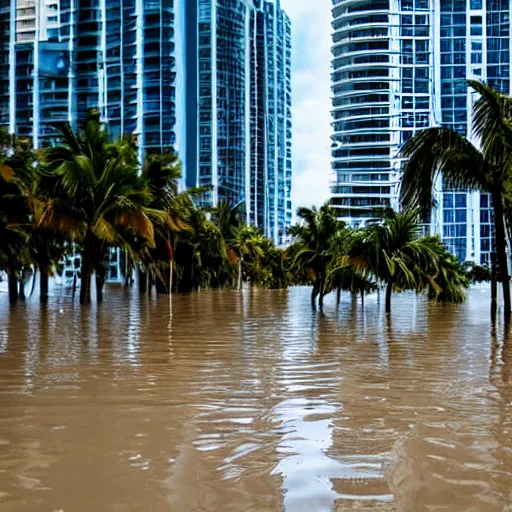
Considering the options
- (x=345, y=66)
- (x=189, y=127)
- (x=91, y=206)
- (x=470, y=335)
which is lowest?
(x=470, y=335)

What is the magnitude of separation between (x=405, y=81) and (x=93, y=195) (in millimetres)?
85899

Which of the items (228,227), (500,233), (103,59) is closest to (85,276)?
(500,233)

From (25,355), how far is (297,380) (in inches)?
152

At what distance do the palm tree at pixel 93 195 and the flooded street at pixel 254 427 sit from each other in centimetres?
1064

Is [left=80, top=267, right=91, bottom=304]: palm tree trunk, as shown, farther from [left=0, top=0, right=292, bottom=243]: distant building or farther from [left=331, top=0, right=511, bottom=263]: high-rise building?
[left=331, top=0, right=511, bottom=263]: high-rise building

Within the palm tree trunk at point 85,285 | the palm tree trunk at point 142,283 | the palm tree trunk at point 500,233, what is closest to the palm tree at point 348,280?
the palm tree trunk at point 500,233

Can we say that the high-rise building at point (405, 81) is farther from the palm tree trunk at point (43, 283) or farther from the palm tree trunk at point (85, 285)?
the palm tree trunk at point (85, 285)

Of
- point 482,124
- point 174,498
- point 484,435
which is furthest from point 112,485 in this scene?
point 482,124

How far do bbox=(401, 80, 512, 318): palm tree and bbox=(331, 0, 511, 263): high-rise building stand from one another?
74.3m

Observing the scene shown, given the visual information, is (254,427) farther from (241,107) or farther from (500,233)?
(241,107)

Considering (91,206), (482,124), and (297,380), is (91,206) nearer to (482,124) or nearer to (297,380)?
(482,124)

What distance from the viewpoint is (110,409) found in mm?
6078

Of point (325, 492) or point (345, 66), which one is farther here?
point (345, 66)

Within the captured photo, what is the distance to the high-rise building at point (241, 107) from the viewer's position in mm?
77625
